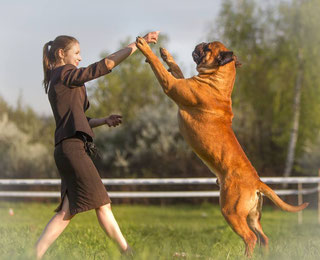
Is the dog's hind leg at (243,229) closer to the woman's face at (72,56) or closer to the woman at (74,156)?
the woman at (74,156)

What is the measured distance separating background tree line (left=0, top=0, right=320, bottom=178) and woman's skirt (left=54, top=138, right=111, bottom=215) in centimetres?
1172

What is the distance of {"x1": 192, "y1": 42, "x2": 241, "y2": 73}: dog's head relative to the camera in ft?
14.0

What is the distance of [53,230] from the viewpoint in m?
3.82

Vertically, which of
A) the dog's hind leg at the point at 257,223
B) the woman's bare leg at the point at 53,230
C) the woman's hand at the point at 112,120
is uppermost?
the woman's hand at the point at 112,120

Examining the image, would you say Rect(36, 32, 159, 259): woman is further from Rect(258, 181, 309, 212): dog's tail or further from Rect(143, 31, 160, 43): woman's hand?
Rect(258, 181, 309, 212): dog's tail

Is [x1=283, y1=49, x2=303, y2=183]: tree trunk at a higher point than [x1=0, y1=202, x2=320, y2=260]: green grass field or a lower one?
lower

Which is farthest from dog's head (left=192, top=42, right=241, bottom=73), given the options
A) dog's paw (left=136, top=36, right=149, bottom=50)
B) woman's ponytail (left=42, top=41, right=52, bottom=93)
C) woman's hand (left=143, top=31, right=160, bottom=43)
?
woman's ponytail (left=42, top=41, right=52, bottom=93)

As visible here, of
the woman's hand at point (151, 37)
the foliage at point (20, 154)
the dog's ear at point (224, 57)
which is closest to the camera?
the woman's hand at point (151, 37)

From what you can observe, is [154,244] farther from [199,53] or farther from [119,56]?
[119,56]

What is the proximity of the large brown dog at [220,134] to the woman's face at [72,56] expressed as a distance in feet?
1.77

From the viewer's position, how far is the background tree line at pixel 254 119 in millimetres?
16366

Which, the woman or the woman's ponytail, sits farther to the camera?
the woman's ponytail

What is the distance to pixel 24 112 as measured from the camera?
1931 centimetres

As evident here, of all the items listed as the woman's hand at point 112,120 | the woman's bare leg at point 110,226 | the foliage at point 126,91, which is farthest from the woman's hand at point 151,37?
the foliage at point 126,91
